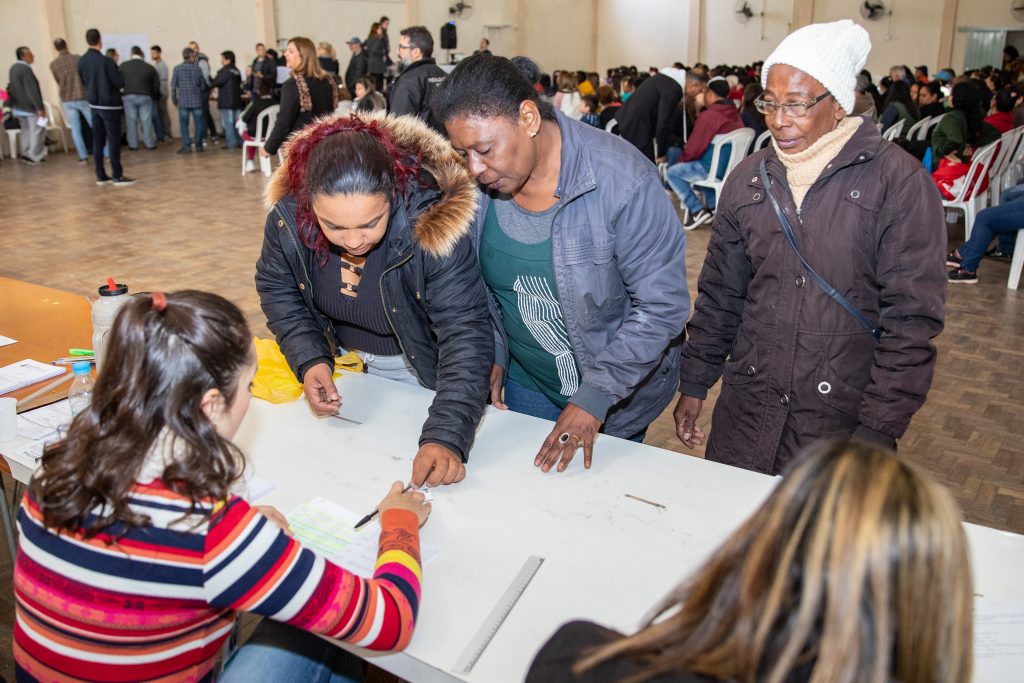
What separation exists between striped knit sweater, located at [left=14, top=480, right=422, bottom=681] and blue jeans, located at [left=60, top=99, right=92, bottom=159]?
10586 millimetres

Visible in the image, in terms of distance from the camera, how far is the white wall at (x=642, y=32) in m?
17.1

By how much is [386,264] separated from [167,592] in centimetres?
96

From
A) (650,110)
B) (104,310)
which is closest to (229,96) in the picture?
(650,110)

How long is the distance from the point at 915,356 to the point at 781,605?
1.07m

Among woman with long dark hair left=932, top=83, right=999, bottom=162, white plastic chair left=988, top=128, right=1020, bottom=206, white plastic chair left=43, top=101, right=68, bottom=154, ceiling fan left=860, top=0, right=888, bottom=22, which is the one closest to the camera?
woman with long dark hair left=932, top=83, right=999, bottom=162

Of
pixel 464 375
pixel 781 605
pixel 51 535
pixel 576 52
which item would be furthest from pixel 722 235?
pixel 576 52

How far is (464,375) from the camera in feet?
5.91

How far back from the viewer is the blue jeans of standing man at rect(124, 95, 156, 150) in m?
11.7

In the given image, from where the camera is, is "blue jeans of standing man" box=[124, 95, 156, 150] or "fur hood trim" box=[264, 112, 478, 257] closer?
"fur hood trim" box=[264, 112, 478, 257]

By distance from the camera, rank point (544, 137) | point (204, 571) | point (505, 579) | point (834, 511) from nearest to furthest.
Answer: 1. point (834, 511)
2. point (204, 571)
3. point (505, 579)
4. point (544, 137)

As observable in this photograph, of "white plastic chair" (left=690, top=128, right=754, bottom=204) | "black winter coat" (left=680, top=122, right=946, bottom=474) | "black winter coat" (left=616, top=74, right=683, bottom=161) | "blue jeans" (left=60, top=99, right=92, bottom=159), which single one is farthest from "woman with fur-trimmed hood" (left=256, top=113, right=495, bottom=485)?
"blue jeans" (left=60, top=99, right=92, bottom=159)

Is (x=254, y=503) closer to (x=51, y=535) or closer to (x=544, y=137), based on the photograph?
(x=51, y=535)

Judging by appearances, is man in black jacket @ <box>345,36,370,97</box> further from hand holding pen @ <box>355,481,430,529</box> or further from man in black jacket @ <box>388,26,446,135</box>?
hand holding pen @ <box>355,481,430,529</box>

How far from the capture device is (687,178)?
23.2 feet
